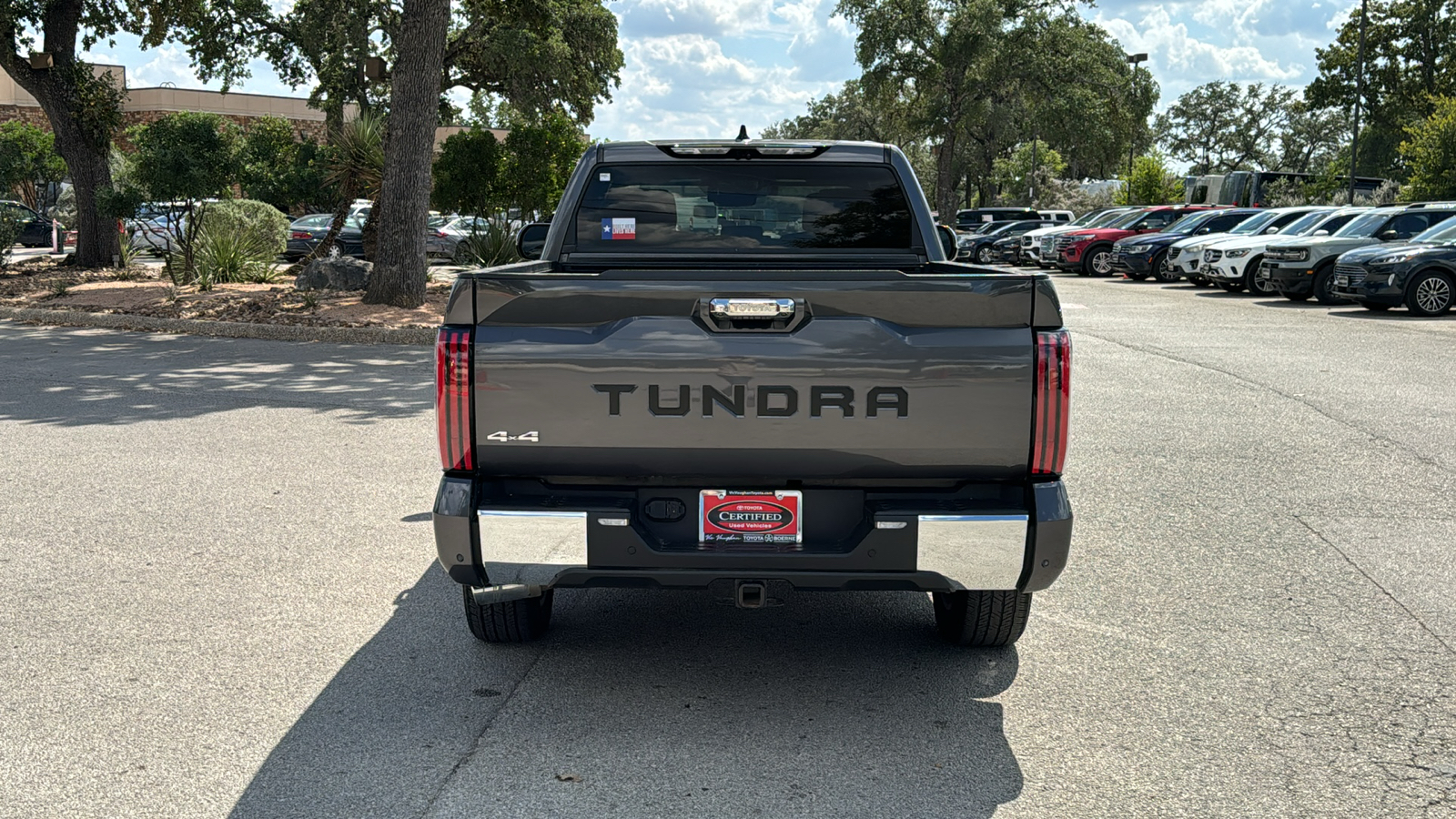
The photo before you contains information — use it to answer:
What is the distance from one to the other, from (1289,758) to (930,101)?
5300 cm

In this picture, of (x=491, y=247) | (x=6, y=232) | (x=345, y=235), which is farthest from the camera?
(x=345, y=235)

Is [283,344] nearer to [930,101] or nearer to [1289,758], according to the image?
[1289,758]

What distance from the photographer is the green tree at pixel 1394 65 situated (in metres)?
56.4

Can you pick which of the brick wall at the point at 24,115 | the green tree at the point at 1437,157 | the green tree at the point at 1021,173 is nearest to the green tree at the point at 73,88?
the green tree at the point at 1437,157

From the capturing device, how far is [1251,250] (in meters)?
25.6

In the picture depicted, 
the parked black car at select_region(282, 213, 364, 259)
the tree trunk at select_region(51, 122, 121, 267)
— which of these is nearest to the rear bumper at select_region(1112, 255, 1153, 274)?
the parked black car at select_region(282, 213, 364, 259)

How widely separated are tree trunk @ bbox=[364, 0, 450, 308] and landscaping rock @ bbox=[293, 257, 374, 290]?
267cm

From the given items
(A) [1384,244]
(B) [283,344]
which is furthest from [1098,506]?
(A) [1384,244]

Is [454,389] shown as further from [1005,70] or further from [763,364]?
[1005,70]

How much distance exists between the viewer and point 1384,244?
2147cm

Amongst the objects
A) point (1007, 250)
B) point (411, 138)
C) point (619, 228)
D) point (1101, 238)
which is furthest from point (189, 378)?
point (1007, 250)

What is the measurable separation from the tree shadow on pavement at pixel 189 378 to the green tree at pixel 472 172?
6.80m

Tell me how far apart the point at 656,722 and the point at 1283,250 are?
71.3 ft

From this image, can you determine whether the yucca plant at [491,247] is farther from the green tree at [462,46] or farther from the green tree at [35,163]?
the green tree at [35,163]
